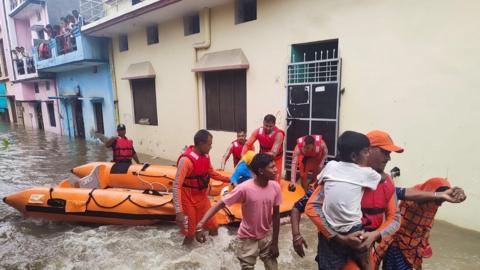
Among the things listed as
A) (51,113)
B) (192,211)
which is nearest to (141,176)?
(192,211)

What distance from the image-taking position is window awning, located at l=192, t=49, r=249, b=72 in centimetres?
630

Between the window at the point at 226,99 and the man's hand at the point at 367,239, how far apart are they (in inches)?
207

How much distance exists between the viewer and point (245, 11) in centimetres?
659

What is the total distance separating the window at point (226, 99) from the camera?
22.1ft

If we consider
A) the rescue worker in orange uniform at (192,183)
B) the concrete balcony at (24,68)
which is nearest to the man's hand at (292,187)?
the rescue worker in orange uniform at (192,183)

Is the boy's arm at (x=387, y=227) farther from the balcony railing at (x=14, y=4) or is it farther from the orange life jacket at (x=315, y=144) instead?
the balcony railing at (x=14, y=4)

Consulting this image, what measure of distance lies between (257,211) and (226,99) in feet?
16.7

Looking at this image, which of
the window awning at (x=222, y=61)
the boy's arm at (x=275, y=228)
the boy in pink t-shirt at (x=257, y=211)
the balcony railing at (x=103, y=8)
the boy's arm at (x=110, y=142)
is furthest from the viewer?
the balcony railing at (x=103, y=8)

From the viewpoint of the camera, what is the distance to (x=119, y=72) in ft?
33.9

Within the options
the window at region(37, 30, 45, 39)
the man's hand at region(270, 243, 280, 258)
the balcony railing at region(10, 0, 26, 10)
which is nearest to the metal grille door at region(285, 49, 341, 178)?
the man's hand at region(270, 243, 280, 258)

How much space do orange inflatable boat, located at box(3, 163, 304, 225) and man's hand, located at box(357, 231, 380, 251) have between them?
2.29 metres

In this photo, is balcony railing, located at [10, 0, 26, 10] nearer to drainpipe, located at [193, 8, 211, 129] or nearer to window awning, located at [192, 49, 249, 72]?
drainpipe, located at [193, 8, 211, 129]

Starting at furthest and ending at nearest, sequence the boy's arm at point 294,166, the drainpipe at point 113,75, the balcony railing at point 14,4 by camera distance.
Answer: the balcony railing at point 14,4, the drainpipe at point 113,75, the boy's arm at point 294,166

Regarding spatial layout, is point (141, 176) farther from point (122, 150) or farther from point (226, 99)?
point (226, 99)
